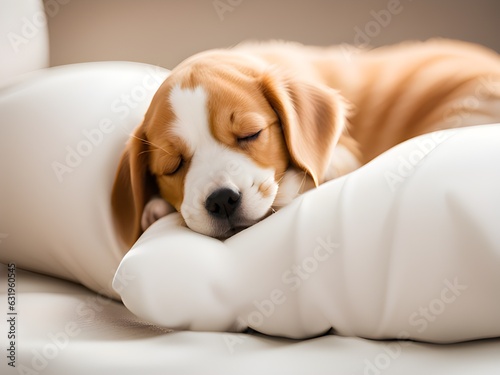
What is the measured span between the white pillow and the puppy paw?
2.8 inches

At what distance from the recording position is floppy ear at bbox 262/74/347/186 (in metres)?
1.16

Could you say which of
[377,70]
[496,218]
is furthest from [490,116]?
[496,218]

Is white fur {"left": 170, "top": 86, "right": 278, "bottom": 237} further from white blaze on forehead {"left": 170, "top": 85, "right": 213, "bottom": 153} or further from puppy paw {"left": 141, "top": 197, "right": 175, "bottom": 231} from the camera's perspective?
puppy paw {"left": 141, "top": 197, "right": 175, "bottom": 231}

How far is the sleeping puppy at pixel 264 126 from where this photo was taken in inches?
43.3

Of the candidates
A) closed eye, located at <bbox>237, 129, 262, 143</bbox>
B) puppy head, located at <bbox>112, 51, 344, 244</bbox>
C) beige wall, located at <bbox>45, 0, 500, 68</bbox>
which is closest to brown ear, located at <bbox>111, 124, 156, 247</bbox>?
puppy head, located at <bbox>112, 51, 344, 244</bbox>

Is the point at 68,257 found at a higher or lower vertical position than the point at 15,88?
lower

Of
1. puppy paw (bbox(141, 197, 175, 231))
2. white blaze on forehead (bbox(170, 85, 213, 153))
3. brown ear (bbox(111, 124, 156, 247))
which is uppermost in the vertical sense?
white blaze on forehead (bbox(170, 85, 213, 153))

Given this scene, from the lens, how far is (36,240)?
123 cm

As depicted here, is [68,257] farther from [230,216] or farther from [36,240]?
[230,216]

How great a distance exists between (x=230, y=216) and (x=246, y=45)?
0.63 metres

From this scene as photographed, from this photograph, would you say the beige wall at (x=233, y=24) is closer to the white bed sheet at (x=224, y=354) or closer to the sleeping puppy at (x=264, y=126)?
the sleeping puppy at (x=264, y=126)

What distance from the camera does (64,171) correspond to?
120 centimetres

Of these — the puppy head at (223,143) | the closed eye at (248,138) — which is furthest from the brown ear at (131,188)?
the closed eye at (248,138)

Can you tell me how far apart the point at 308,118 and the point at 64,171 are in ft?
1.53
